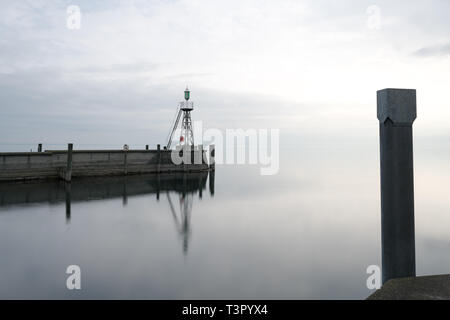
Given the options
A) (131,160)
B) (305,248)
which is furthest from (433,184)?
(131,160)

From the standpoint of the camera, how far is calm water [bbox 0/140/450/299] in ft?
31.8

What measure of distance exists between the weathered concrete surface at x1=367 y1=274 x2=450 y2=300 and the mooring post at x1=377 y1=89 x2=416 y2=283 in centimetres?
34

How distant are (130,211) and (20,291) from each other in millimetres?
11503

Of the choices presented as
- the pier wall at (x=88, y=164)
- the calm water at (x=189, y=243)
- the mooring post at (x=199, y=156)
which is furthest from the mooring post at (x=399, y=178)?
the mooring post at (x=199, y=156)

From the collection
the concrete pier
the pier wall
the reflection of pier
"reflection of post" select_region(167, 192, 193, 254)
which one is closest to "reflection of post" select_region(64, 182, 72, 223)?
the reflection of pier

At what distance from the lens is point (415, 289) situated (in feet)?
14.8

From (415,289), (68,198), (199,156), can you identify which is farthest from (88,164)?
(415,289)

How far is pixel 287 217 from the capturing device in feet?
70.3

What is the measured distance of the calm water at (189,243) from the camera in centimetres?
970

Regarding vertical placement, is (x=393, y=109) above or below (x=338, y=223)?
above

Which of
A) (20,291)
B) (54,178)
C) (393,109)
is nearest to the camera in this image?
(393,109)

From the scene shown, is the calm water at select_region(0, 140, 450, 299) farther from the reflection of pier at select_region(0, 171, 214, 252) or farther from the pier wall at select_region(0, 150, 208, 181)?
the pier wall at select_region(0, 150, 208, 181)

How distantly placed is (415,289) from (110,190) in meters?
25.1

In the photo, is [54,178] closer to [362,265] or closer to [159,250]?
[159,250]
